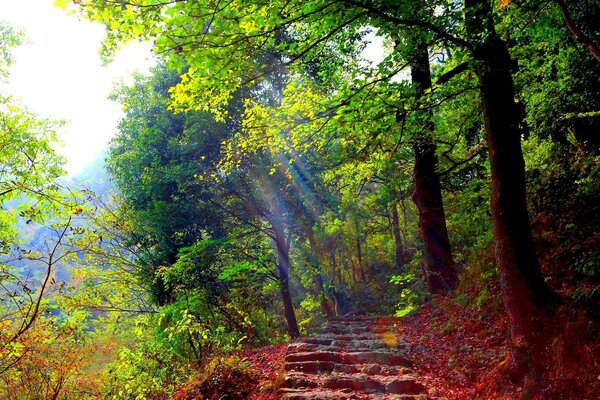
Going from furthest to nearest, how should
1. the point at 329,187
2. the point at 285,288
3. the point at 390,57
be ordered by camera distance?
the point at 329,187, the point at 285,288, the point at 390,57

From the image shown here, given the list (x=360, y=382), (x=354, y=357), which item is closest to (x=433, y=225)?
(x=354, y=357)

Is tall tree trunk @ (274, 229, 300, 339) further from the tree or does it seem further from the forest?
the tree

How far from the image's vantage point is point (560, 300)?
396cm

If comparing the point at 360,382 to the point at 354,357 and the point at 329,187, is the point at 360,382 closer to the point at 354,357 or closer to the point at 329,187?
the point at 354,357

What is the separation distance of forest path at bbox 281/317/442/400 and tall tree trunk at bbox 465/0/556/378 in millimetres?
1436

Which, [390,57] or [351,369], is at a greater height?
[390,57]

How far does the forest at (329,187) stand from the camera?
148 inches

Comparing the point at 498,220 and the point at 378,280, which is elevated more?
the point at 498,220

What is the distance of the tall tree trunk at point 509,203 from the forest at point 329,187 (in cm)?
2

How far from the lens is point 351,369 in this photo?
554 centimetres

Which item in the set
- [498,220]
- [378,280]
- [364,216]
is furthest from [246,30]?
[378,280]

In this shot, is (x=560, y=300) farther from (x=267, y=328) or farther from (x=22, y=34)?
(x=22, y=34)

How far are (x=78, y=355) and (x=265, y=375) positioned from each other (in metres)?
9.87

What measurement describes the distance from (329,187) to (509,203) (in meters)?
10.8
